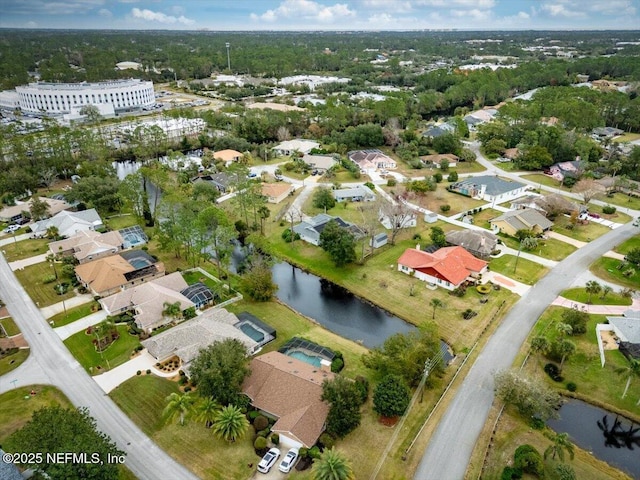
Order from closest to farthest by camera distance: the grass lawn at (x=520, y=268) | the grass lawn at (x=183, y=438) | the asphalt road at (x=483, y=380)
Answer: the grass lawn at (x=183, y=438), the asphalt road at (x=483, y=380), the grass lawn at (x=520, y=268)

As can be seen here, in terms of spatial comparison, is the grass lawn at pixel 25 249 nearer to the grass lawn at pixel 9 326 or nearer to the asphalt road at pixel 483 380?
the grass lawn at pixel 9 326

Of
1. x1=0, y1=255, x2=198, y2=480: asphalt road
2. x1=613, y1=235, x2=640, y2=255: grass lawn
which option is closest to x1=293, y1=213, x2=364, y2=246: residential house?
x1=0, y1=255, x2=198, y2=480: asphalt road

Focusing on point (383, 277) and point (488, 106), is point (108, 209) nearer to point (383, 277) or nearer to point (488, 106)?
point (383, 277)

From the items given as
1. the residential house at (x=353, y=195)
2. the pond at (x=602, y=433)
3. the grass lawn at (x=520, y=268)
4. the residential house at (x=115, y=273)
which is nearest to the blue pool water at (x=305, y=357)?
the pond at (x=602, y=433)

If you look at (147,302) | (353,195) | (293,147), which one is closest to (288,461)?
(147,302)

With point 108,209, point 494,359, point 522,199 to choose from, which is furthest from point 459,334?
point 108,209
